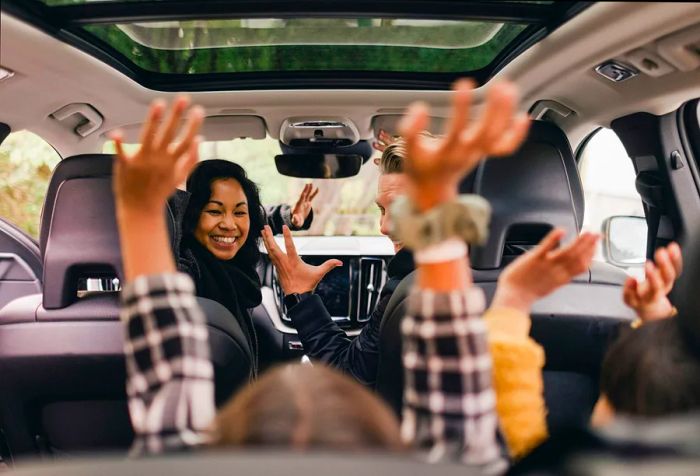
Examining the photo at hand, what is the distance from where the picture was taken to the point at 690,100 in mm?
1983

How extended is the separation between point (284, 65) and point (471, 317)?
5.45 ft

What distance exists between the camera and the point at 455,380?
917mm

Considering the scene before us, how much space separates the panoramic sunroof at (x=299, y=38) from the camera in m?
1.66

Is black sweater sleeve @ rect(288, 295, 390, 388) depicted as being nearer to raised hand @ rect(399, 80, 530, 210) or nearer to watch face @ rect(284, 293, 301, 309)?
watch face @ rect(284, 293, 301, 309)

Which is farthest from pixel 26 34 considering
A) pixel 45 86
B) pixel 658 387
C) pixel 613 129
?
pixel 613 129

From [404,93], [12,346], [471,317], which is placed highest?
[404,93]

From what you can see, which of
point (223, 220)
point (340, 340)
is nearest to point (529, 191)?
point (340, 340)

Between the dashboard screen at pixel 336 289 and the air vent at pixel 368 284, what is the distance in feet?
0.22

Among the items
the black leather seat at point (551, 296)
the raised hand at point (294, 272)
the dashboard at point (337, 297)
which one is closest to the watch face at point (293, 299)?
the raised hand at point (294, 272)

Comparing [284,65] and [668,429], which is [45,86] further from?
[668,429]

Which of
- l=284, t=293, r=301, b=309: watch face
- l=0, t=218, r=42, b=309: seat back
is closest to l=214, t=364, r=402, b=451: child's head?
l=284, t=293, r=301, b=309: watch face

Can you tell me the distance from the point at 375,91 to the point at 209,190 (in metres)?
0.74

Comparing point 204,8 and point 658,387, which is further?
point 204,8

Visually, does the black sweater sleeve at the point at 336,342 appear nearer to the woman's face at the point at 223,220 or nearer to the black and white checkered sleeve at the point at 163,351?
the woman's face at the point at 223,220
